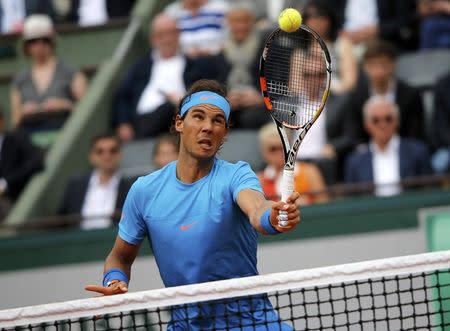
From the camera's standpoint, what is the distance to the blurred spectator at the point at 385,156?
9047 millimetres

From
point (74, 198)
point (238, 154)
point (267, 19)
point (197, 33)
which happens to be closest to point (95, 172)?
point (74, 198)

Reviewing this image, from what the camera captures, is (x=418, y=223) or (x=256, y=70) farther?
(x=256, y=70)

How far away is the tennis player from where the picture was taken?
545cm

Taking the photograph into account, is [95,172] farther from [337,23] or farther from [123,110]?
[337,23]

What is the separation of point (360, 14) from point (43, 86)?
2820 mm

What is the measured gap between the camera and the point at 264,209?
199 inches

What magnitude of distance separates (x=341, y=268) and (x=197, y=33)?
5.72m

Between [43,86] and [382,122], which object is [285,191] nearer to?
[382,122]

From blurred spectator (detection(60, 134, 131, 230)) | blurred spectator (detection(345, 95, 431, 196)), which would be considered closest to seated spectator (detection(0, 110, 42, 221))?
blurred spectator (detection(60, 134, 131, 230))

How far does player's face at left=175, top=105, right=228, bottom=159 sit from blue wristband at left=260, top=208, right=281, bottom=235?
57cm

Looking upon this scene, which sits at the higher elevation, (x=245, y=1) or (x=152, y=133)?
(x=245, y=1)

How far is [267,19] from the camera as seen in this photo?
11.7 m

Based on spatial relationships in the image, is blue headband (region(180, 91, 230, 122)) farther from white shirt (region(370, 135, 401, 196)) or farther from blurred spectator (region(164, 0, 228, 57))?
blurred spectator (region(164, 0, 228, 57))

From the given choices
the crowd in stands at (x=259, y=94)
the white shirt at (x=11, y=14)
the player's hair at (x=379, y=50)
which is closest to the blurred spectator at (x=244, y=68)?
the crowd in stands at (x=259, y=94)
